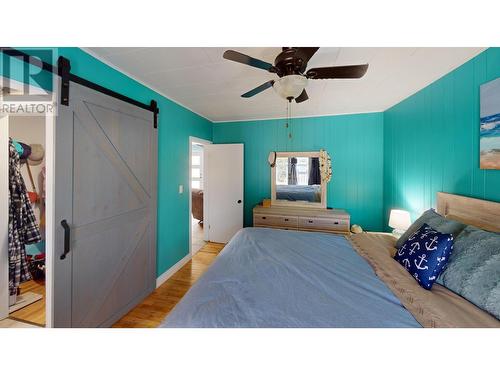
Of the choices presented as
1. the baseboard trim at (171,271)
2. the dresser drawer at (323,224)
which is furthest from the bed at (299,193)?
the baseboard trim at (171,271)

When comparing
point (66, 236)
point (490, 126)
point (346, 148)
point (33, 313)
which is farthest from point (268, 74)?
point (33, 313)

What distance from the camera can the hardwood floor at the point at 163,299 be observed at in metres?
1.75

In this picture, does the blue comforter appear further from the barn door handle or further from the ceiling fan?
the ceiling fan

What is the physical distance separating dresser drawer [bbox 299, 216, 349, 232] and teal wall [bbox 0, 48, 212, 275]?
193cm

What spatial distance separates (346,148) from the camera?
3.22 metres

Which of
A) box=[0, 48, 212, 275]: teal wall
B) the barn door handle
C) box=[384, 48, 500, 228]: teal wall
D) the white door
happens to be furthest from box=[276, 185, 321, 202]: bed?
the barn door handle

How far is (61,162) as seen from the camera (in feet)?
4.25

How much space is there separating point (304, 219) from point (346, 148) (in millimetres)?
1469

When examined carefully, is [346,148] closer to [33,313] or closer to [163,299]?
[163,299]

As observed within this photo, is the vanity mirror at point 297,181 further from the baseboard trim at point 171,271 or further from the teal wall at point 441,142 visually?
the baseboard trim at point 171,271

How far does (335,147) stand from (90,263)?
11.8ft

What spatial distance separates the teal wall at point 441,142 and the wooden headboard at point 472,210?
0.08 meters

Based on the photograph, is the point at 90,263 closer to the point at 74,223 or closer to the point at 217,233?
the point at 74,223

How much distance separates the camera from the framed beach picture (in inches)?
51.0
